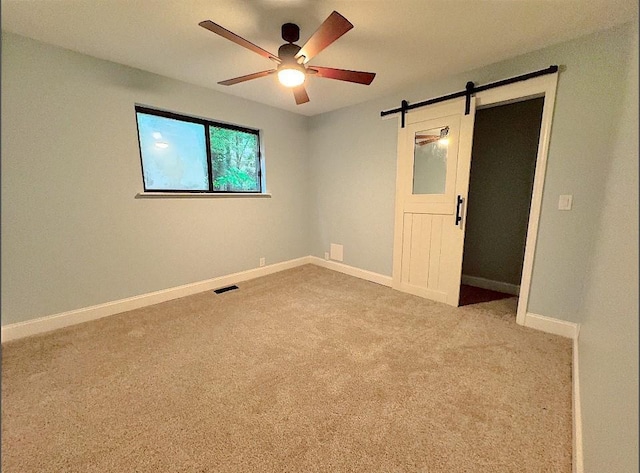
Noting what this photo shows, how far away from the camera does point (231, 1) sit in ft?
6.13

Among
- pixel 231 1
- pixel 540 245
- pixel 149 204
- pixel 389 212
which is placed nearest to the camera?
pixel 231 1

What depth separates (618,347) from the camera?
999mm

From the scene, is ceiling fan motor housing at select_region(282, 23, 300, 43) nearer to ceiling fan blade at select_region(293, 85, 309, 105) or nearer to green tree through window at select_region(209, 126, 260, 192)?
ceiling fan blade at select_region(293, 85, 309, 105)

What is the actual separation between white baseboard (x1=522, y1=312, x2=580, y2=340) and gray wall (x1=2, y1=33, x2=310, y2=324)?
10.7 ft

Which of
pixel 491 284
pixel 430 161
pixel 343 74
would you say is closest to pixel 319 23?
pixel 343 74

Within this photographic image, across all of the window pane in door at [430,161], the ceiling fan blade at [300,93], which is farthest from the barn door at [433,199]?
the ceiling fan blade at [300,93]

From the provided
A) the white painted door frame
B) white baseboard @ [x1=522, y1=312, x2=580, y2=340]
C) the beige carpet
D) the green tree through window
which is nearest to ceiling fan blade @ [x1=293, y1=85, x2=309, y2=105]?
the green tree through window

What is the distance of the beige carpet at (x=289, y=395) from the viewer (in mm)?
1400

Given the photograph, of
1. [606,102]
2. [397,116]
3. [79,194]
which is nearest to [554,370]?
[606,102]

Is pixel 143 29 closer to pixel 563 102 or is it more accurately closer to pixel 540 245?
pixel 563 102

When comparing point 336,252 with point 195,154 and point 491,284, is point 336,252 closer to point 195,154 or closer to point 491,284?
point 491,284

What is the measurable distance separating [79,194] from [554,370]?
3.93 metres

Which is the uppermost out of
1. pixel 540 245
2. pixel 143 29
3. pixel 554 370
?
pixel 143 29

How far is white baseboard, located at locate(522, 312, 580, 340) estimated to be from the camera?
2369 millimetres
